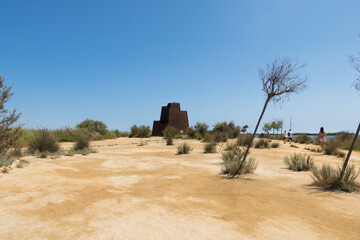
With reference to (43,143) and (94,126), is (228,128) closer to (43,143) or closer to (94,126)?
(94,126)

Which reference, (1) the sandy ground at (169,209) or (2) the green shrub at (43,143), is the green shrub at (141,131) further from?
(1) the sandy ground at (169,209)

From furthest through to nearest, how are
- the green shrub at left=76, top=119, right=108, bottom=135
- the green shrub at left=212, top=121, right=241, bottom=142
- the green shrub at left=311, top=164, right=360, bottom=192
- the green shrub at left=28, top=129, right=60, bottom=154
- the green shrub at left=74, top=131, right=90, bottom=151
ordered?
the green shrub at left=76, top=119, right=108, bottom=135 < the green shrub at left=212, top=121, right=241, bottom=142 < the green shrub at left=74, top=131, right=90, bottom=151 < the green shrub at left=28, top=129, right=60, bottom=154 < the green shrub at left=311, top=164, right=360, bottom=192

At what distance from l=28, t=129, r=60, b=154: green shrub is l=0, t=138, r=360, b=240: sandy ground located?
6323 millimetres

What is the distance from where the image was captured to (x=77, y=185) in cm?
560

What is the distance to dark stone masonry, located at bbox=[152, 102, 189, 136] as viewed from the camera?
145 ft

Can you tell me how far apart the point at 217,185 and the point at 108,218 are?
11.4ft

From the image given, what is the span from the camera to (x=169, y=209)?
409cm

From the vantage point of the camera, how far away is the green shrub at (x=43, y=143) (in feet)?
40.2

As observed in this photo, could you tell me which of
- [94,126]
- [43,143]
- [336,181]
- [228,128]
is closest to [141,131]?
[94,126]

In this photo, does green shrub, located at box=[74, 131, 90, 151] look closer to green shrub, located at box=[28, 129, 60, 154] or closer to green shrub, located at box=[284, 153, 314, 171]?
green shrub, located at box=[28, 129, 60, 154]

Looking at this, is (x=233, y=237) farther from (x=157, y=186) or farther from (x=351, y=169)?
(x=351, y=169)

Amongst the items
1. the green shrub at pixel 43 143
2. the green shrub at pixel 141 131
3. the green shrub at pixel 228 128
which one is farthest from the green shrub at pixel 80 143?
the green shrub at pixel 141 131

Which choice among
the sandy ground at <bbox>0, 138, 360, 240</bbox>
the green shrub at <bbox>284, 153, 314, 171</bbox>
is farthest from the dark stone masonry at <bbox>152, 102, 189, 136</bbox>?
the sandy ground at <bbox>0, 138, 360, 240</bbox>

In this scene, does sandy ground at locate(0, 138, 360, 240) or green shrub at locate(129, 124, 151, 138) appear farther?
green shrub at locate(129, 124, 151, 138)
